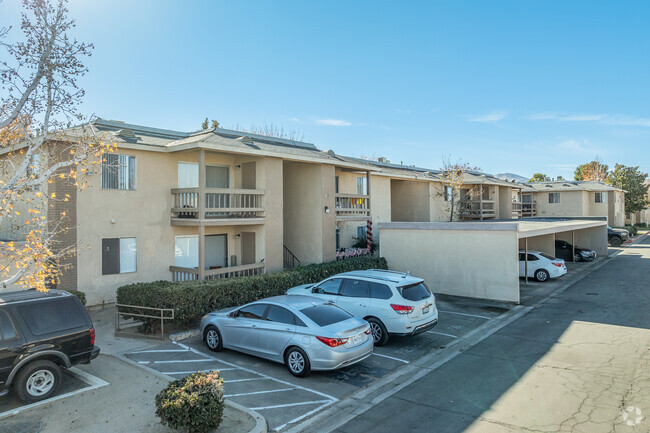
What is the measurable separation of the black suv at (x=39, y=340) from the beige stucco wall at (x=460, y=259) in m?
13.6

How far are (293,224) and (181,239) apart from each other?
535cm

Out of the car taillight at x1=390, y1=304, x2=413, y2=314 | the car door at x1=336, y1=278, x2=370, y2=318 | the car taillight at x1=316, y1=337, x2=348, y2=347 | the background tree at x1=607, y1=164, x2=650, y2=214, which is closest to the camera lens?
the car taillight at x1=316, y1=337, x2=348, y2=347

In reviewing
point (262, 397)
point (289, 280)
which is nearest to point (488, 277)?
point (289, 280)

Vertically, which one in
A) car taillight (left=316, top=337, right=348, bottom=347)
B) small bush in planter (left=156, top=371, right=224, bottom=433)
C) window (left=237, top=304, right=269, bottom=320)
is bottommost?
small bush in planter (left=156, top=371, right=224, bottom=433)

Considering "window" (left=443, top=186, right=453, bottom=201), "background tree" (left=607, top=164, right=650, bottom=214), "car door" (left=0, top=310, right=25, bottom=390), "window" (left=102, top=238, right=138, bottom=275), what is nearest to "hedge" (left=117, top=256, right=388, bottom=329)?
"window" (left=102, top=238, right=138, bottom=275)

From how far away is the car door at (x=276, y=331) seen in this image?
8.98 meters

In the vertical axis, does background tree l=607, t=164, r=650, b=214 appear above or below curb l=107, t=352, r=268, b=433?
above

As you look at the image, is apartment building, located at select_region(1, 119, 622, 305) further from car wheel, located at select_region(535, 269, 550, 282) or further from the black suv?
car wheel, located at select_region(535, 269, 550, 282)

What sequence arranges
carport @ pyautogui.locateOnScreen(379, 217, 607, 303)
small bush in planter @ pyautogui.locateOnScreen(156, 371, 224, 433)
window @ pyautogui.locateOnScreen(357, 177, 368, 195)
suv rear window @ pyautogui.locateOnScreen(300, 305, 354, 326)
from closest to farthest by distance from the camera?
small bush in planter @ pyautogui.locateOnScreen(156, 371, 224, 433) → suv rear window @ pyautogui.locateOnScreen(300, 305, 354, 326) → carport @ pyautogui.locateOnScreen(379, 217, 607, 303) → window @ pyautogui.locateOnScreen(357, 177, 368, 195)

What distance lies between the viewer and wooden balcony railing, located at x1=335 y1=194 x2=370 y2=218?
20.3 meters

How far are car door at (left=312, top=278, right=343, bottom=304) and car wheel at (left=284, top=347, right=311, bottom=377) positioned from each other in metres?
3.26

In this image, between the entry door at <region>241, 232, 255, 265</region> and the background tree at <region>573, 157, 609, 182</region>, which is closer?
the entry door at <region>241, 232, 255, 265</region>

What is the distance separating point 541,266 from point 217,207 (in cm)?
1594

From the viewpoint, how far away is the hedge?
1187 cm
